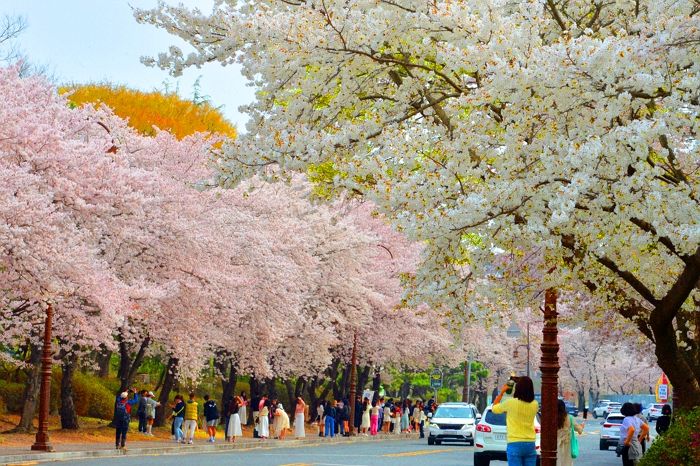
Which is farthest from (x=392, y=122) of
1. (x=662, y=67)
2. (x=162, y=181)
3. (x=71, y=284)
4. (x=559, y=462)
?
(x=162, y=181)

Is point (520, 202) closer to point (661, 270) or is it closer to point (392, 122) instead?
point (392, 122)

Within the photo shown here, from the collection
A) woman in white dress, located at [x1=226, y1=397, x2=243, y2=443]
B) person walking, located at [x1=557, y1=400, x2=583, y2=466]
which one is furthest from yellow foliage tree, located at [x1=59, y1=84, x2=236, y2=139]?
person walking, located at [x1=557, y1=400, x2=583, y2=466]

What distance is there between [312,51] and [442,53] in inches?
73.6

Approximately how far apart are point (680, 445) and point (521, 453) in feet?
7.15

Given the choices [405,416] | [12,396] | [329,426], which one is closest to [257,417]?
[329,426]

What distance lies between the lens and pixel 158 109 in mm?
78688

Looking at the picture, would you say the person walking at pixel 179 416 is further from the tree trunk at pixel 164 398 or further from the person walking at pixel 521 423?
the person walking at pixel 521 423

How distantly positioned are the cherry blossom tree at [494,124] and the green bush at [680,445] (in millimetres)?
905

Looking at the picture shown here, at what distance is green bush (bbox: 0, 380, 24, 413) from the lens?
42.0 metres

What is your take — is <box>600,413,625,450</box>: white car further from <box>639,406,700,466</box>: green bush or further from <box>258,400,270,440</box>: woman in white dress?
<box>639,406,700,466</box>: green bush

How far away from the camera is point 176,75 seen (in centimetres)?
1627

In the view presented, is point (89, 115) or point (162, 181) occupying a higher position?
point (89, 115)

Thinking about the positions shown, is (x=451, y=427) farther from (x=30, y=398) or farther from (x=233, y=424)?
(x=30, y=398)

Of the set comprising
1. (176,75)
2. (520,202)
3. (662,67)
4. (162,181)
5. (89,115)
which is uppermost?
A: (89,115)
